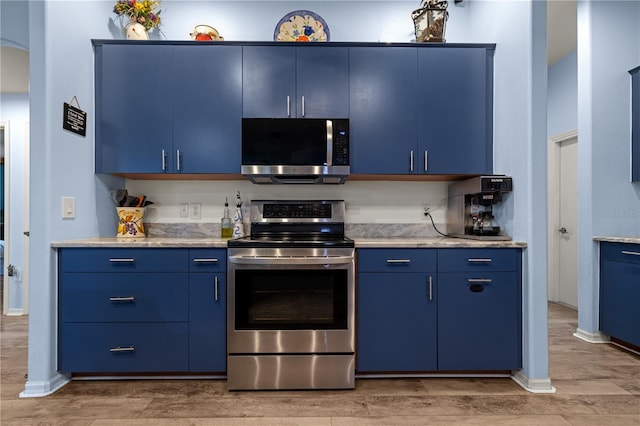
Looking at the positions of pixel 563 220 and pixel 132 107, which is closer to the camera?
pixel 132 107

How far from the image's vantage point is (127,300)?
213 centimetres

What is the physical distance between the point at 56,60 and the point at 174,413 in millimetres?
2240

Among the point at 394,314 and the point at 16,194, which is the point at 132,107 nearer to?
the point at 394,314

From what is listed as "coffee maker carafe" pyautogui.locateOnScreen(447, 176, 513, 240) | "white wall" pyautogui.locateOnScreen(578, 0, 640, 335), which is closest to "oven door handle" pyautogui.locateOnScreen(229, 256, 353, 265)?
"coffee maker carafe" pyautogui.locateOnScreen(447, 176, 513, 240)

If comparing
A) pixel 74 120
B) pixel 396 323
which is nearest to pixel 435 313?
pixel 396 323

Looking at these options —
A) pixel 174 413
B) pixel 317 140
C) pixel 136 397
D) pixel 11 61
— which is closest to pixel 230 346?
pixel 174 413

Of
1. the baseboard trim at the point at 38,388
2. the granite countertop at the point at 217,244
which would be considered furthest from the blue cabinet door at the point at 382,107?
the baseboard trim at the point at 38,388

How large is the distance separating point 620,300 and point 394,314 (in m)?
2.01

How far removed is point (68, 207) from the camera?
87.2 inches

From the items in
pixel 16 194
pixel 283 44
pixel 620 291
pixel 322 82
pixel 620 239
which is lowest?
pixel 620 291

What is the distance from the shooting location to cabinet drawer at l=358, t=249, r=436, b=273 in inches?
86.0

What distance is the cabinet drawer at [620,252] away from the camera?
2.59 meters

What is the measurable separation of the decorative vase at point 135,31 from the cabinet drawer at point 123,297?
1.75 m

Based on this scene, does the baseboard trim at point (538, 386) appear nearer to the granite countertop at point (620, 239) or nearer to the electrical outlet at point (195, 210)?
the granite countertop at point (620, 239)
